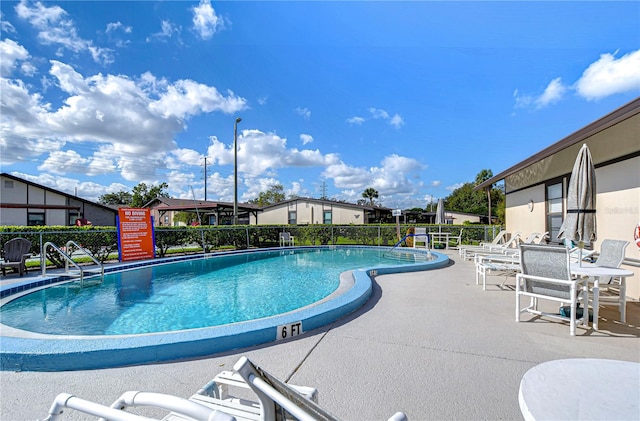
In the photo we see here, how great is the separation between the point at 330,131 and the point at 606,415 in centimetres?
2419

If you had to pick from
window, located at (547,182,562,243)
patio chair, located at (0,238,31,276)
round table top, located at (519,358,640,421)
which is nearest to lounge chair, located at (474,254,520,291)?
window, located at (547,182,562,243)

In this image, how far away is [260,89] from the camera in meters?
16.3

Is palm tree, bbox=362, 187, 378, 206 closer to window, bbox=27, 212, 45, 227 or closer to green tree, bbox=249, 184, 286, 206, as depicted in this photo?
green tree, bbox=249, 184, 286, 206

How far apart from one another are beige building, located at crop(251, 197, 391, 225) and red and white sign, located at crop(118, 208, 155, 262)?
1527cm

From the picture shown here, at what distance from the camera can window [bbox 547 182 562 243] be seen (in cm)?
785

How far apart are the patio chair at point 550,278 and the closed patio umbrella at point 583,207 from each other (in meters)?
0.91

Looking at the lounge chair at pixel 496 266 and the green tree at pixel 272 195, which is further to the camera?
the green tree at pixel 272 195

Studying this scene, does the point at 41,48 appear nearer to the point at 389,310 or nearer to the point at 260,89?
the point at 260,89

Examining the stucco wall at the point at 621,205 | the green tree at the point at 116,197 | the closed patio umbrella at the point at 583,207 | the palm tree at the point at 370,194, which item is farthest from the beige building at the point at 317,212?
the green tree at the point at 116,197

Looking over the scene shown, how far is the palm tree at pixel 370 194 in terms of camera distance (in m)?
50.4

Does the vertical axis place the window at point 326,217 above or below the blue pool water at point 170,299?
above

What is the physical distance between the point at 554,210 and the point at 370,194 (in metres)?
42.7

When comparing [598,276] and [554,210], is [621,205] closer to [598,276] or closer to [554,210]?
[598,276]

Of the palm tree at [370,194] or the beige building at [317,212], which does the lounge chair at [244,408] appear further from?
the palm tree at [370,194]
